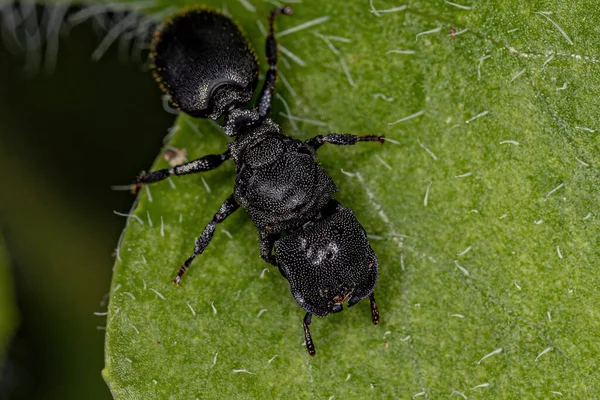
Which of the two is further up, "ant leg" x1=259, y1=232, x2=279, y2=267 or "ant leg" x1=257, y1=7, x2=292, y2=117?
"ant leg" x1=257, y1=7, x2=292, y2=117

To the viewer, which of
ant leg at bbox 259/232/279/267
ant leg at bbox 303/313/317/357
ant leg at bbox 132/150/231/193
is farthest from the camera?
ant leg at bbox 132/150/231/193

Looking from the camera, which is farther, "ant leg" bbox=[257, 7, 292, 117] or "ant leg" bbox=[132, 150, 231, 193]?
"ant leg" bbox=[257, 7, 292, 117]

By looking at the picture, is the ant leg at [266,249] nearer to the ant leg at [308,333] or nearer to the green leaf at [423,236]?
the green leaf at [423,236]

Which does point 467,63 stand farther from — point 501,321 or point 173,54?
point 173,54

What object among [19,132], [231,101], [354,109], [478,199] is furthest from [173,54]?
[478,199]

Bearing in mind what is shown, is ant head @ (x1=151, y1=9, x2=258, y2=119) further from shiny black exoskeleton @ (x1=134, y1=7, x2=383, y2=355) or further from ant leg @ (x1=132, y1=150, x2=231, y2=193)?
ant leg @ (x1=132, y1=150, x2=231, y2=193)

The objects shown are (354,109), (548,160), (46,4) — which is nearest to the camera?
(548,160)

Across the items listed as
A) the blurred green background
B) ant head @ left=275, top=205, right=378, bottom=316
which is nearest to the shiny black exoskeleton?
ant head @ left=275, top=205, right=378, bottom=316
